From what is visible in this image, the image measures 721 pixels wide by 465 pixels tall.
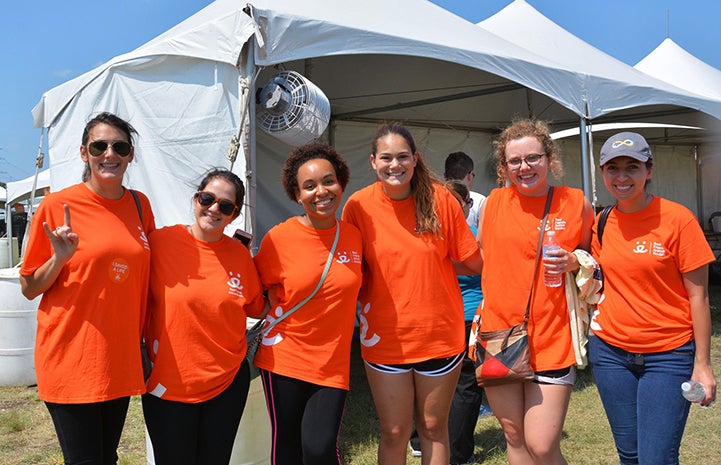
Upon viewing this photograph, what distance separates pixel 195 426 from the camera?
7.20 ft

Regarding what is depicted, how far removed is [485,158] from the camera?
960cm

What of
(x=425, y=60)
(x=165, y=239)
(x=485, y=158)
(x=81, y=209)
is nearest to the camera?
Answer: (x=81, y=209)

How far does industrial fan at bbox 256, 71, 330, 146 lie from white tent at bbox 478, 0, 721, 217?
3095 millimetres

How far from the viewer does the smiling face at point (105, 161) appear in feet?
7.16

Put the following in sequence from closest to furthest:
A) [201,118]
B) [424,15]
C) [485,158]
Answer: [201,118]
[424,15]
[485,158]

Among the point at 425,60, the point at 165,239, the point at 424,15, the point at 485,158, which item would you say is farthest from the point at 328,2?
the point at 485,158

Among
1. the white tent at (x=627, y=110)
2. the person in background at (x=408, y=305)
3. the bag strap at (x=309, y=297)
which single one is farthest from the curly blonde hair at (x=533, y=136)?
the white tent at (x=627, y=110)

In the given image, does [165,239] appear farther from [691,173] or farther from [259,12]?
[691,173]

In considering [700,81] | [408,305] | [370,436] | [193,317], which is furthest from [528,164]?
[700,81]

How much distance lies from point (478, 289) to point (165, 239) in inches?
80.2

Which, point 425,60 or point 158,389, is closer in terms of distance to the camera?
point 158,389

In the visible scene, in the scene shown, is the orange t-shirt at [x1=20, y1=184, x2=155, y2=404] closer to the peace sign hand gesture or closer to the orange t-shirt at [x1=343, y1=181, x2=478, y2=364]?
the peace sign hand gesture

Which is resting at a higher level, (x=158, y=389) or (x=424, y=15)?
(x=424, y=15)

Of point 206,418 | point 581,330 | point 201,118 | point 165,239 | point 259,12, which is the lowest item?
point 206,418
